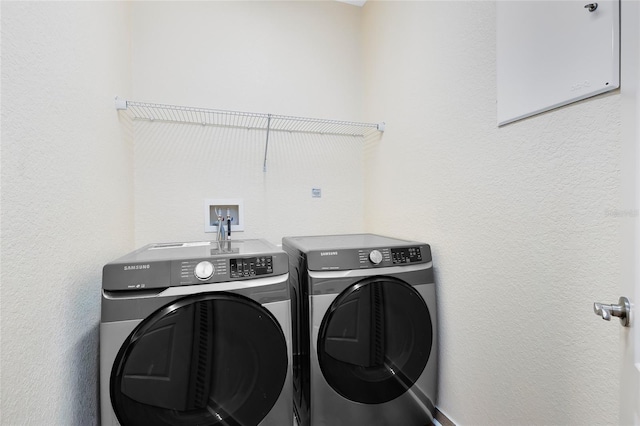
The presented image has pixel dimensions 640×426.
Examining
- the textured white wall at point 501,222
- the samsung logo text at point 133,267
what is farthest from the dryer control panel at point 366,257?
the samsung logo text at point 133,267

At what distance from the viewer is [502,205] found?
3.71 ft

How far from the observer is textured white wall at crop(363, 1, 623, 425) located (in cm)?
85

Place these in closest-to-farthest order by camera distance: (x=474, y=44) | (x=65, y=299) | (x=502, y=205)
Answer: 1. (x=65, y=299)
2. (x=502, y=205)
3. (x=474, y=44)

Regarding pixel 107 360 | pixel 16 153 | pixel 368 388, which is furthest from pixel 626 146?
pixel 107 360

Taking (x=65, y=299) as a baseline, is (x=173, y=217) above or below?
above

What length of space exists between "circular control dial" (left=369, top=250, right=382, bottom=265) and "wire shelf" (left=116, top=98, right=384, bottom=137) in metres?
0.97

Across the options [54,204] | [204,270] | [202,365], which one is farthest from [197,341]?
[54,204]

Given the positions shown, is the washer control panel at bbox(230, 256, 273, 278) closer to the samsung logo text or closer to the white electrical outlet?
the samsung logo text

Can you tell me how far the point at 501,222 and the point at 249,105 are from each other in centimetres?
168

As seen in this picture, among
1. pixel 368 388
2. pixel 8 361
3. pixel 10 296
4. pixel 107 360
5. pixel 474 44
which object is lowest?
pixel 368 388

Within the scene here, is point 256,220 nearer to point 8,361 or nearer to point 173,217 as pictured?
point 173,217

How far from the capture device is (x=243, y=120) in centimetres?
196

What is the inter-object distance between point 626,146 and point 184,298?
135 centimetres

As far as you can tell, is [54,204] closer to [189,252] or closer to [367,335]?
[189,252]
